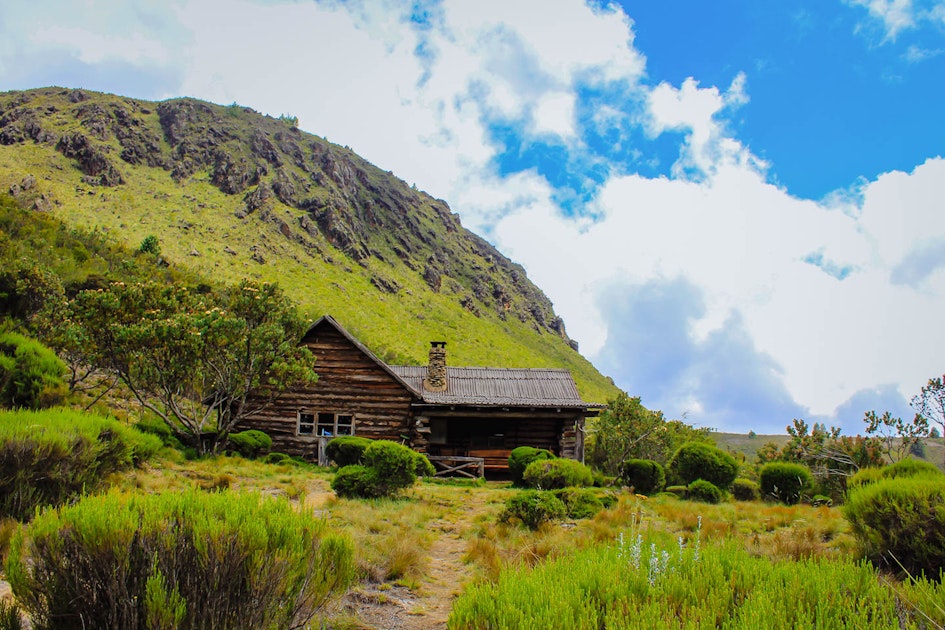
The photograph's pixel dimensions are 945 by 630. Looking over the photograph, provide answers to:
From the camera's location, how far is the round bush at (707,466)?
1931cm

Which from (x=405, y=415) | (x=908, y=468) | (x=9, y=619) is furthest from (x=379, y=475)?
(x=908, y=468)

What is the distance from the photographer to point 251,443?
20812 mm

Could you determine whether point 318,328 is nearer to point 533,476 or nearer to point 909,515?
point 533,476

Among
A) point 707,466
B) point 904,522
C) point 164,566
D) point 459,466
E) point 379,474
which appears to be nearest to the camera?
point 164,566

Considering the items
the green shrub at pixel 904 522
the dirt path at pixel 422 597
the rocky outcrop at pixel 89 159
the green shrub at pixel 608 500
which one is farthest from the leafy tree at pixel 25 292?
the rocky outcrop at pixel 89 159

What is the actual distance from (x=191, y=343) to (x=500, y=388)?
13.2m

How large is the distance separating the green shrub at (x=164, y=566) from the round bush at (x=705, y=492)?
1604 centimetres

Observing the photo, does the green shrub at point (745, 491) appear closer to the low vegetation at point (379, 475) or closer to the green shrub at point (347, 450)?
the low vegetation at point (379, 475)

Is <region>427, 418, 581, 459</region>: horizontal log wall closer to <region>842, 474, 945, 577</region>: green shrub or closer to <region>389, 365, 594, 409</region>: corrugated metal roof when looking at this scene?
<region>389, 365, 594, 409</region>: corrugated metal roof

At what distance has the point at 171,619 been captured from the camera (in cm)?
357

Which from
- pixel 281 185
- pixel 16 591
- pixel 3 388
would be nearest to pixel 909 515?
pixel 16 591

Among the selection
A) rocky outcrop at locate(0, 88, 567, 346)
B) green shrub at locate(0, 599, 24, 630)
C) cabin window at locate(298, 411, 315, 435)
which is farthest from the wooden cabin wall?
rocky outcrop at locate(0, 88, 567, 346)

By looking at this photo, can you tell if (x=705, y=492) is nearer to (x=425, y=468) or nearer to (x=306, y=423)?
(x=425, y=468)

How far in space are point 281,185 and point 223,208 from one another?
1359cm
